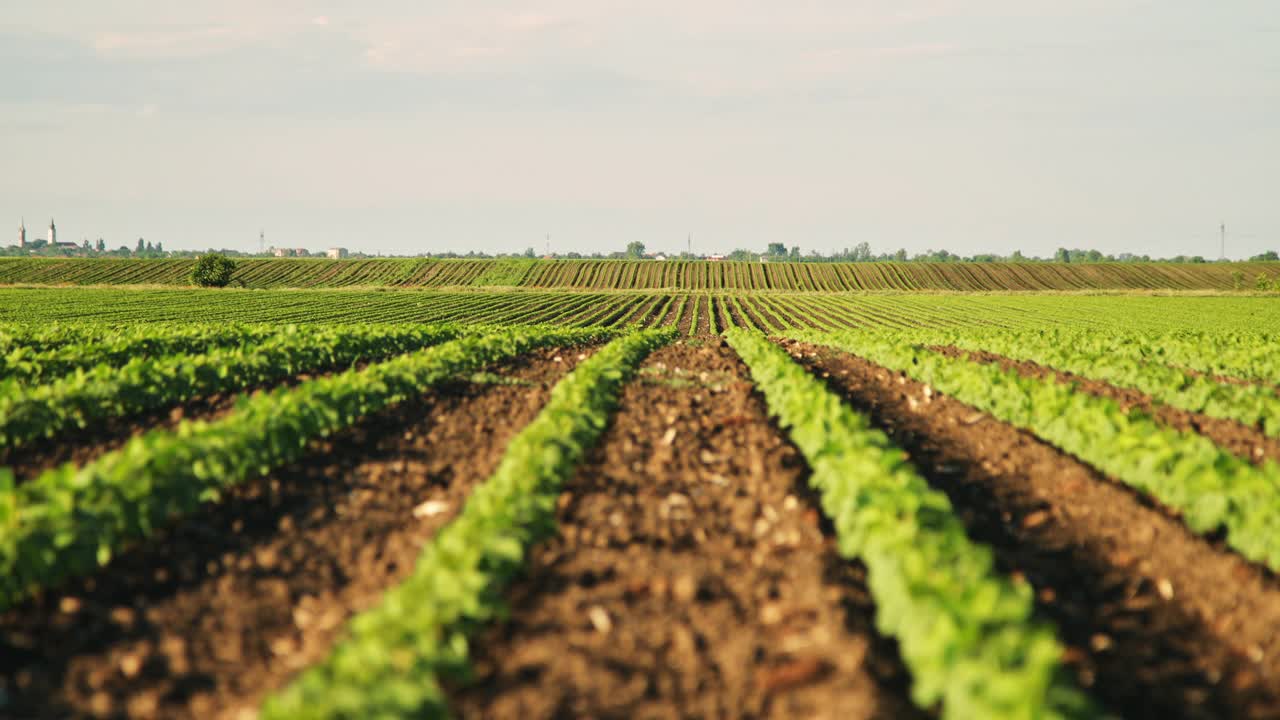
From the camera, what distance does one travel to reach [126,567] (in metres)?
5.81

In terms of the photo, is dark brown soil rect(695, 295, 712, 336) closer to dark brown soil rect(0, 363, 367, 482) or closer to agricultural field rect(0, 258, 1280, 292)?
dark brown soil rect(0, 363, 367, 482)

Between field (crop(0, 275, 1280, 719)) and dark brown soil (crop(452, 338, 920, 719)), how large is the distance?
22mm

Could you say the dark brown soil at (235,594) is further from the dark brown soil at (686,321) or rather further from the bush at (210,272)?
the bush at (210,272)

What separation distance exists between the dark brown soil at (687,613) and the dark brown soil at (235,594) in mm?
1124

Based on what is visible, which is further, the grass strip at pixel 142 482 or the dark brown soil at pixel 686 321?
the dark brown soil at pixel 686 321

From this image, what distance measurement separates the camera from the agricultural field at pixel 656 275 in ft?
302

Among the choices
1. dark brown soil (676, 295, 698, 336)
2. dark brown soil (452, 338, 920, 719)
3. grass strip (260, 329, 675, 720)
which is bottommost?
dark brown soil (676, 295, 698, 336)

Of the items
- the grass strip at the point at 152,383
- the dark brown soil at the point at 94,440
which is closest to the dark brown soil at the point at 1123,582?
the dark brown soil at the point at 94,440

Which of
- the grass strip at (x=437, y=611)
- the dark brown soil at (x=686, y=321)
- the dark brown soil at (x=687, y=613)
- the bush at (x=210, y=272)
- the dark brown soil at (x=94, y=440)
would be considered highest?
the bush at (x=210, y=272)

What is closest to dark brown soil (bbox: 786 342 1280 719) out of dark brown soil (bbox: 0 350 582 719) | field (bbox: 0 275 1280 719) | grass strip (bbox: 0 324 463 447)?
field (bbox: 0 275 1280 719)

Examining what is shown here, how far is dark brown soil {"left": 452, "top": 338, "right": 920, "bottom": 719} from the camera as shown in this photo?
4.04m

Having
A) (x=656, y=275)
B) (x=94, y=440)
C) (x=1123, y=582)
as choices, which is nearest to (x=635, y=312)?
(x=94, y=440)

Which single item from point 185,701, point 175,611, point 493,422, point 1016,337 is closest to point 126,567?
point 175,611

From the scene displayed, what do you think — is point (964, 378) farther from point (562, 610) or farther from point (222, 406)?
point (222, 406)
